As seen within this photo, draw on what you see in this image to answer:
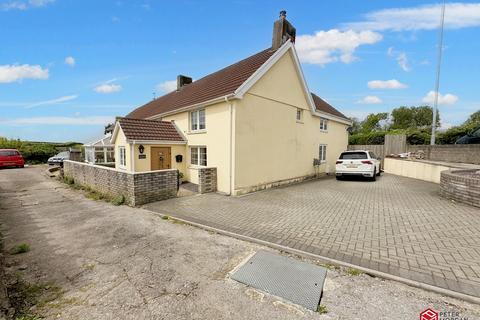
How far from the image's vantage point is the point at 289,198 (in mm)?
9211

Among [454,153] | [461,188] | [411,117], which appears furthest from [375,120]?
[461,188]

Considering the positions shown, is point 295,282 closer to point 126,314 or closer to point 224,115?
point 126,314

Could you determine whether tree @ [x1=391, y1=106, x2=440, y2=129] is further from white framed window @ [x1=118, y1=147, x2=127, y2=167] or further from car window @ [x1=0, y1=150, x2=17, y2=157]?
car window @ [x1=0, y1=150, x2=17, y2=157]

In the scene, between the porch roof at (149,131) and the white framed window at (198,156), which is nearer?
the porch roof at (149,131)

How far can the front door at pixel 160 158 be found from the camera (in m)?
12.0

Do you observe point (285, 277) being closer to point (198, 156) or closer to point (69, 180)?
point (198, 156)

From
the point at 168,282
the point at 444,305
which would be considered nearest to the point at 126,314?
the point at 168,282

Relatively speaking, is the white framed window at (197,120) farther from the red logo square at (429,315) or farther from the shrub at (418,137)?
the shrub at (418,137)

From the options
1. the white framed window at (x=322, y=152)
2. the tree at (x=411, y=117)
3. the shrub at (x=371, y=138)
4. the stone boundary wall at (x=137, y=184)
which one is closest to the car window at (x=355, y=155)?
the white framed window at (x=322, y=152)

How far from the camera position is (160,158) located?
12234 mm

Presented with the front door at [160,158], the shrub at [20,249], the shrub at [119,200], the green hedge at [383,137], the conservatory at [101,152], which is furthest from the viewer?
the green hedge at [383,137]

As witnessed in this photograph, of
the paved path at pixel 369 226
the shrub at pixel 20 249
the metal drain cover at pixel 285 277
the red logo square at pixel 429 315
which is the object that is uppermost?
the paved path at pixel 369 226

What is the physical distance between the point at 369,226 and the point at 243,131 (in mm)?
6171

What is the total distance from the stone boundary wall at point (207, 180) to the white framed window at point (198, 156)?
1481 millimetres
